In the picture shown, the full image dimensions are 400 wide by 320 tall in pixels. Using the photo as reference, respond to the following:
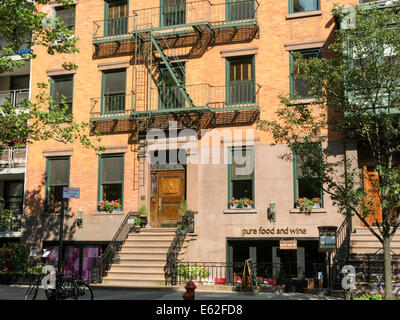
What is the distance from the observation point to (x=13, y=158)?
2239 centimetres

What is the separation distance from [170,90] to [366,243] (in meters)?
9.67

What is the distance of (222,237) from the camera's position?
18.7 m

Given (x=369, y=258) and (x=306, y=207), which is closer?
(x=369, y=258)

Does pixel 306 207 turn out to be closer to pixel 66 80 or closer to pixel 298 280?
pixel 298 280

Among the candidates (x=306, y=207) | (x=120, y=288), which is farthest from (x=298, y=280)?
(x=120, y=288)

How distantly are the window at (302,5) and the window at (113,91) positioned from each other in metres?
7.42

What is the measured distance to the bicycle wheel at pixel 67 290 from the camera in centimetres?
1248

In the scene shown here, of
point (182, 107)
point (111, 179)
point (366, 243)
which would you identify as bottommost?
point (366, 243)

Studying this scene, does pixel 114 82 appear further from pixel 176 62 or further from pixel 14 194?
pixel 14 194

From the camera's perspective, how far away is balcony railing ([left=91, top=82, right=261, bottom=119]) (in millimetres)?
19413

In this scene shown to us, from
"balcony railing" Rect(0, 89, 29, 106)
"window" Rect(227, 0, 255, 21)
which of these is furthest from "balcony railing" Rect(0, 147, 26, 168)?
"window" Rect(227, 0, 255, 21)

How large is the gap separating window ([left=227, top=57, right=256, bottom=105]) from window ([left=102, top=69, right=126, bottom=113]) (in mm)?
4623

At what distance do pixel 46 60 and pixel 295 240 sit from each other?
44.5 feet

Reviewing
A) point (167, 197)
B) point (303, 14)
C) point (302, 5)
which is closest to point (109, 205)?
point (167, 197)
